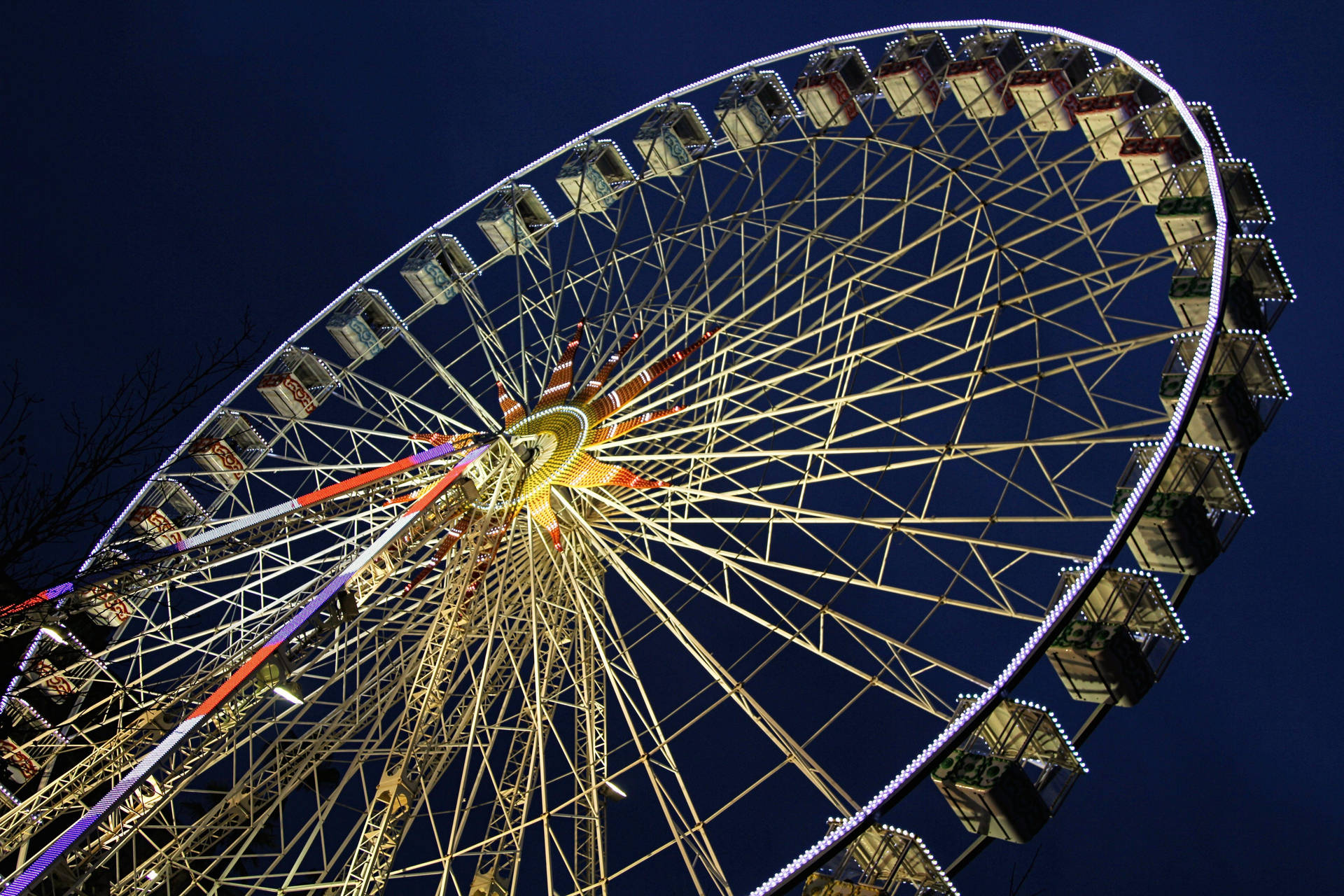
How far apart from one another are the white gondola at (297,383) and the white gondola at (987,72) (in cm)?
1396

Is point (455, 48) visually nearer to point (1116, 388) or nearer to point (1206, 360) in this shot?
point (1116, 388)

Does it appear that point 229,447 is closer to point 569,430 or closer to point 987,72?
point 569,430

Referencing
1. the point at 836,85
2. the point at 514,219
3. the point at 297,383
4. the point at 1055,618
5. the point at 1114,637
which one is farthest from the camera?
the point at 514,219

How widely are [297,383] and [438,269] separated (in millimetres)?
3832

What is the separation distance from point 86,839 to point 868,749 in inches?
1533

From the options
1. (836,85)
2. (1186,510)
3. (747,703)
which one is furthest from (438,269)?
(1186,510)

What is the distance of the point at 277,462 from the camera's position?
32.0 m

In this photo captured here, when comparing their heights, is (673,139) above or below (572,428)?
above

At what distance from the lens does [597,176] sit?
26562 mm

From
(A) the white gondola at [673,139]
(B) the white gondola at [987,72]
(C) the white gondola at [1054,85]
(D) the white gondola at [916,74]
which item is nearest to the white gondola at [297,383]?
(A) the white gondola at [673,139]

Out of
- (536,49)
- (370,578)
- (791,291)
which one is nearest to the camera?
(370,578)

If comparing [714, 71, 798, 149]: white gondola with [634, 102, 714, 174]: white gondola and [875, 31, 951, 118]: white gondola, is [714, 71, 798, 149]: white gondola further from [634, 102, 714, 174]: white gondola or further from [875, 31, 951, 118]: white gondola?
[875, 31, 951, 118]: white gondola

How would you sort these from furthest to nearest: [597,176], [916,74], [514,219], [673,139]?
[514,219] → [597,176] → [673,139] → [916,74]

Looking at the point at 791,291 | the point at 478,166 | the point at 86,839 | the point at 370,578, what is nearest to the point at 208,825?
the point at 86,839
